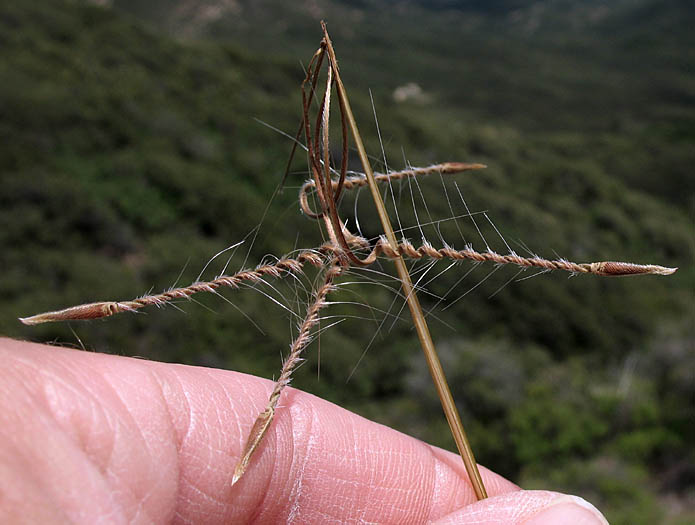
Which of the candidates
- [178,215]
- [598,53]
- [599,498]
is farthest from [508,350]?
[598,53]

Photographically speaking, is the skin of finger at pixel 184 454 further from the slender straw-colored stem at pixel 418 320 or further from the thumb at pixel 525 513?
the slender straw-colored stem at pixel 418 320

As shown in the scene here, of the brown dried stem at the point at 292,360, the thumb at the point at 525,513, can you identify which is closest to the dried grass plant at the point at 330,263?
the brown dried stem at the point at 292,360

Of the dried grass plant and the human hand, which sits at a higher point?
the dried grass plant

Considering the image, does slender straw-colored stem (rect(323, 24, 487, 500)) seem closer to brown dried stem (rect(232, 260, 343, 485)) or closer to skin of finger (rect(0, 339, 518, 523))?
brown dried stem (rect(232, 260, 343, 485))

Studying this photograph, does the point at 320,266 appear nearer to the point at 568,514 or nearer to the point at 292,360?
the point at 292,360

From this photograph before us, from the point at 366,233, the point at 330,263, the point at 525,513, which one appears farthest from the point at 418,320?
the point at 366,233

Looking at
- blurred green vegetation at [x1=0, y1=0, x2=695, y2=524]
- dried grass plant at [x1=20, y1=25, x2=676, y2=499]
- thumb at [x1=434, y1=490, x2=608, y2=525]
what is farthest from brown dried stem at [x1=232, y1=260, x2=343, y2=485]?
thumb at [x1=434, y1=490, x2=608, y2=525]
